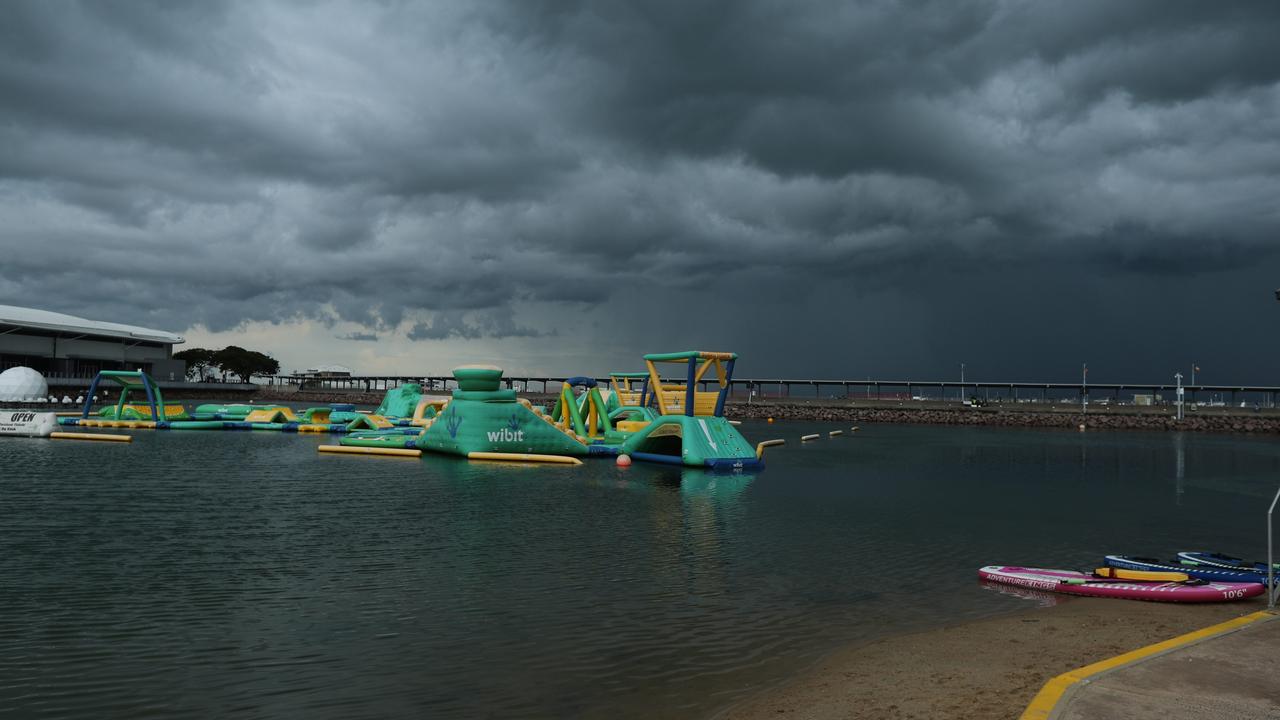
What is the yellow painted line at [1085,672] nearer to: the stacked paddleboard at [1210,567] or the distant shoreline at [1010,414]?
the stacked paddleboard at [1210,567]

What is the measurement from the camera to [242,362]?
19075cm

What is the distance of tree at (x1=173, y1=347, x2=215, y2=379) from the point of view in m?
189

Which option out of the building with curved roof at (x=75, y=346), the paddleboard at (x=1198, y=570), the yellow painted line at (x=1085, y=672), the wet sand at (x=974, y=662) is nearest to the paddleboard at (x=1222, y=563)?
the paddleboard at (x=1198, y=570)

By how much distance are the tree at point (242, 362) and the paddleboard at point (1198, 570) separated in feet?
→ 677

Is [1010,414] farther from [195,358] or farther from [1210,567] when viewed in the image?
[195,358]

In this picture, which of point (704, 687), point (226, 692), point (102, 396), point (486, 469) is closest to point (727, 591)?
point (704, 687)

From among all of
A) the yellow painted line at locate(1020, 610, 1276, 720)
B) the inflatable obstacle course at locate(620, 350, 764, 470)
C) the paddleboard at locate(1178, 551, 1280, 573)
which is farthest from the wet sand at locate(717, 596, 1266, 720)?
the inflatable obstacle course at locate(620, 350, 764, 470)

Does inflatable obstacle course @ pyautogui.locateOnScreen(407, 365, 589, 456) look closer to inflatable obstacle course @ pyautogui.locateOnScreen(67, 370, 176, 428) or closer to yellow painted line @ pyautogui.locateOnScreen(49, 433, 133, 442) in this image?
yellow painted line @ pyautogui.locateOnScreen(49, 433, 133, 442)

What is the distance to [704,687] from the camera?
10.3m

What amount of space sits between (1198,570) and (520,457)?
32395mm

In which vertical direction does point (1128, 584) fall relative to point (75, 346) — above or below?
below

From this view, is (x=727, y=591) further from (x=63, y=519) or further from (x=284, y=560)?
(x=63, y=519)

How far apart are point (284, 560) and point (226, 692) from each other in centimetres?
805

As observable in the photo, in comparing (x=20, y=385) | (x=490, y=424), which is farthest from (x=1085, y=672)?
(x=20, y=385)
